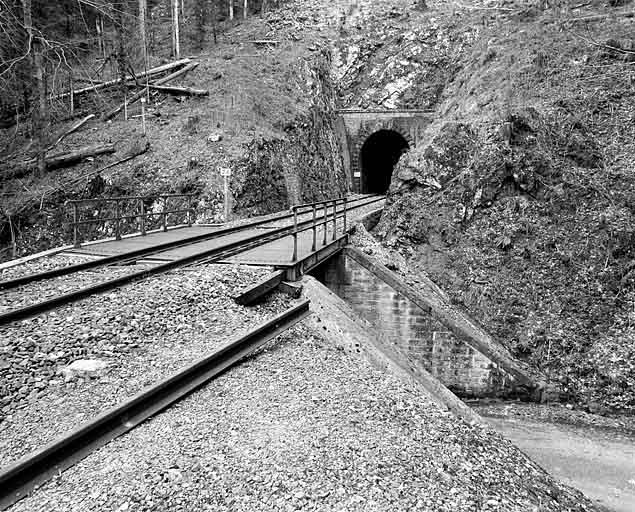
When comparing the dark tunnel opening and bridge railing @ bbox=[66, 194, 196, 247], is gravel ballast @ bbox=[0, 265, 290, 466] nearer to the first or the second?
bridge railing @ bbox=[66, 194, 196, 247]

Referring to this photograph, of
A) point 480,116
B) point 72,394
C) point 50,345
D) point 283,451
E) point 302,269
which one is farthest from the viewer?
point 480,116

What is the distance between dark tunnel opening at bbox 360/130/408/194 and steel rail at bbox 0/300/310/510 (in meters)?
27.4

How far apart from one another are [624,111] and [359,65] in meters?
23.8

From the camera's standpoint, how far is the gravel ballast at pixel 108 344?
398 centimetres

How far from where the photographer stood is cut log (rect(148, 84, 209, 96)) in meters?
22.9

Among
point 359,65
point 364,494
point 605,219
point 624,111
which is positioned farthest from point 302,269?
point 359,65

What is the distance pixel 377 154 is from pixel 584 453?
3117 centimetres

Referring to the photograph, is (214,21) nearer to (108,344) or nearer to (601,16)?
(601,16)

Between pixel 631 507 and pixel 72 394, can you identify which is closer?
pixel 72 394

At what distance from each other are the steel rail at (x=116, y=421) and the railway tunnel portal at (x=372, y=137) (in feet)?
87.1

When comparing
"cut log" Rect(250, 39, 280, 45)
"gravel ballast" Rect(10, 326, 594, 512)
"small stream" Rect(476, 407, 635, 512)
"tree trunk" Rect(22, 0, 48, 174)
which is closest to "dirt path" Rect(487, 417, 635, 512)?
"small stream" Rect(476, 407, 635, 512)

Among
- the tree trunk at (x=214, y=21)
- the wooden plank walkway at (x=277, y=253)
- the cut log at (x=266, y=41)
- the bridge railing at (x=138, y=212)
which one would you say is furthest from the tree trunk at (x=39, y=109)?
the tree trunk at (x=214, y=21)

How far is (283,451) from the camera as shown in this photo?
3818mm

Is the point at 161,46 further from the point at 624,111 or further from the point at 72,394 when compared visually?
the point at 72,394
